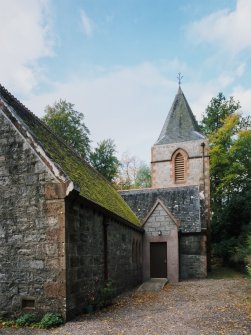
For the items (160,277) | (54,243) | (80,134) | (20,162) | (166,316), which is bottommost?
(160,277)

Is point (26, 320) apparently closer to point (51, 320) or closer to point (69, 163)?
point (51, 320)

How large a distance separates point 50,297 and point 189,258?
1368 centimetres

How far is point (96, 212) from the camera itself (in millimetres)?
11359

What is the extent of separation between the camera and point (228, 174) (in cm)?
3400

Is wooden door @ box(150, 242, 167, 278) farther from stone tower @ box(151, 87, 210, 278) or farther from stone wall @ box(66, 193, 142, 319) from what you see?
stone tower @ box(151, 87, 210, 278)

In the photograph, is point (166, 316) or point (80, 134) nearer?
point (166, 316)

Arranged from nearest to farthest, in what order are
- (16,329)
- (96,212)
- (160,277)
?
(16,329) → (96,212) → (160,277)

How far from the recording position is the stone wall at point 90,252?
897cm

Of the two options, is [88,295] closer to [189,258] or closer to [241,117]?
[189,258]

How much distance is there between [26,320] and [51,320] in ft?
2.33

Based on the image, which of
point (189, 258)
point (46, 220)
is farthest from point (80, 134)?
point (46, 220)

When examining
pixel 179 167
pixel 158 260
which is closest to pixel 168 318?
pixel 158 260

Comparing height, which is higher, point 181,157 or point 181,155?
point 181,155

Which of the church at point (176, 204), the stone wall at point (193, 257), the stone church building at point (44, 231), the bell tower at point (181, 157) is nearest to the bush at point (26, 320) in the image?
the stone church building at point (44, 231)
